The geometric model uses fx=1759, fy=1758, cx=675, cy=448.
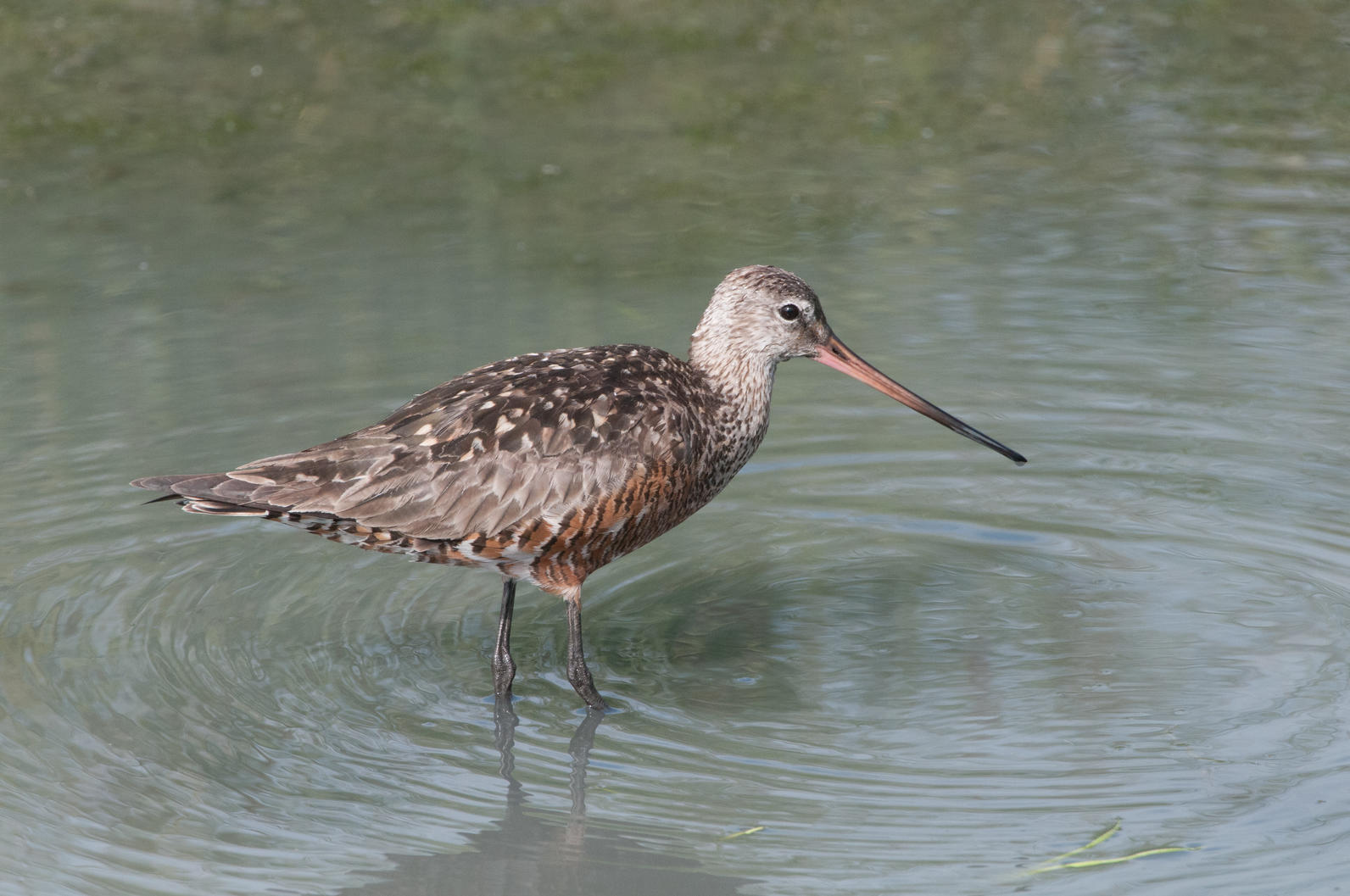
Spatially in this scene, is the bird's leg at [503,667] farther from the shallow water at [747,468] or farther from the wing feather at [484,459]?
the wing feather at [484,459]

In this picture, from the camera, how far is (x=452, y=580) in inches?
273

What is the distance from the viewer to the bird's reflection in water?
4.82 meters

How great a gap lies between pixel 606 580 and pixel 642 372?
3.87 feet

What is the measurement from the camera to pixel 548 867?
498cm

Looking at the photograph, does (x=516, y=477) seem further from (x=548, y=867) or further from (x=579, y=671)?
(x=548, y=867)

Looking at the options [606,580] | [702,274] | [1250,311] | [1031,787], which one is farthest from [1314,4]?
[1031,787]

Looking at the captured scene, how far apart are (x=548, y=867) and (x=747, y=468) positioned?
2.98 metres

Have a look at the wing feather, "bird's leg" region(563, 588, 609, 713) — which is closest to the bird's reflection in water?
"bird's leg" region(563, 588, 609, 713)

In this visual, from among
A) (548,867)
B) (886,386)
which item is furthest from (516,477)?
(886,386)

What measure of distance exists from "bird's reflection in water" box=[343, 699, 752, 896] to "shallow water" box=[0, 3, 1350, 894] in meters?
0.01

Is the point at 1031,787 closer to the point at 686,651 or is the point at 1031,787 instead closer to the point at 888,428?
the point at 686,651

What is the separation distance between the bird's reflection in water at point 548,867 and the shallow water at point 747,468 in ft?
0.05

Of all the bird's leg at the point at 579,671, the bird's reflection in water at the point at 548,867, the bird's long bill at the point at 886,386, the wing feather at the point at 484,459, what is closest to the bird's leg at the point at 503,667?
the bird's leg at the point at 579,671

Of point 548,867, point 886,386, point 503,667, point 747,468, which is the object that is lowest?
point 548,867
